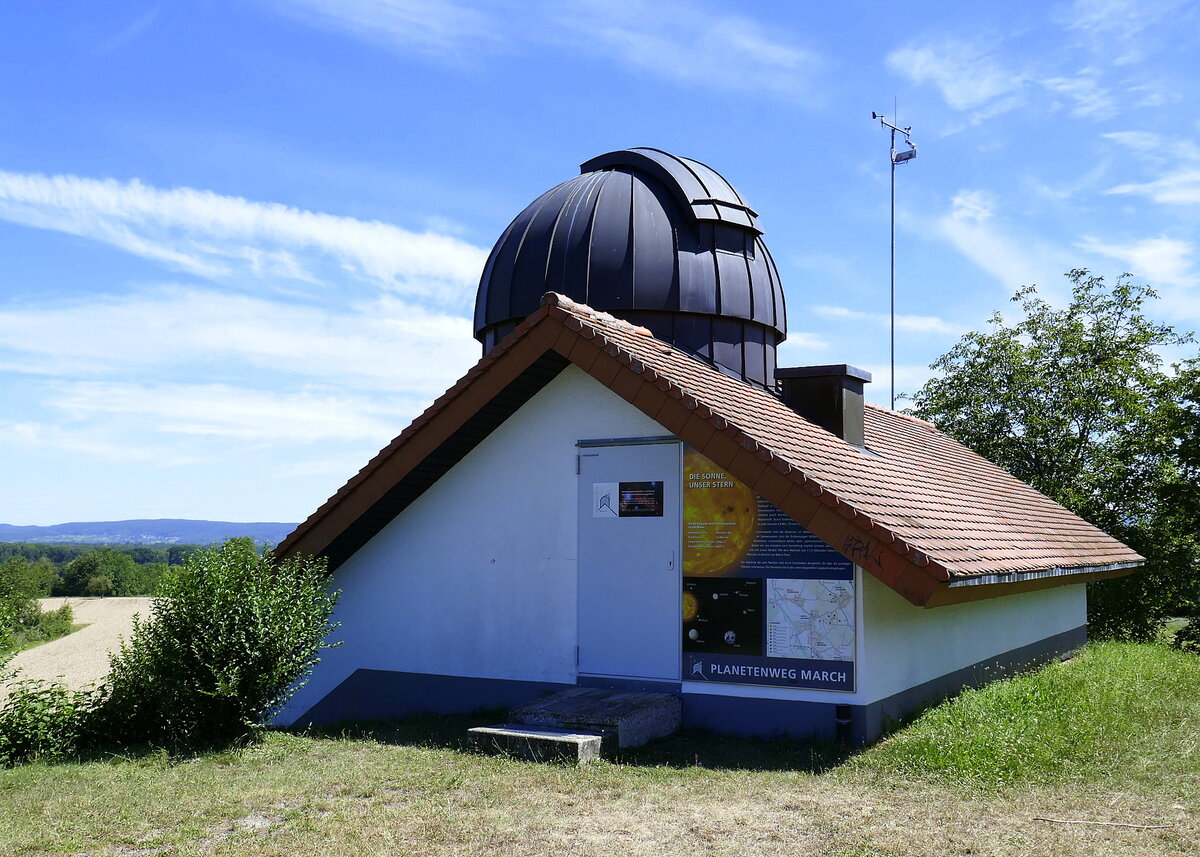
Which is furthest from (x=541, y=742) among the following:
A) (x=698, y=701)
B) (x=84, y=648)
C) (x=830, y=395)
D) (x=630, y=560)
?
(x=84, y=648)

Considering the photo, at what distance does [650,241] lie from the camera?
14.7 metres

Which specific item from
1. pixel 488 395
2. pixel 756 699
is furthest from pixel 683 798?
pixel 488 395

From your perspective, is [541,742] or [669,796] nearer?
[669,796]

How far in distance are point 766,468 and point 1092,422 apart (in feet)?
68.4

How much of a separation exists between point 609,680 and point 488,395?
11.2ft

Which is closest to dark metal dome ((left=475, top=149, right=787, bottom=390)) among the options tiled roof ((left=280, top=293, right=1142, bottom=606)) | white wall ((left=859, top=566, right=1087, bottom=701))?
tiled roof ((left=280, top=293, right=1142, bottom=606))

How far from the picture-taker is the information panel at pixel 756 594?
10180mm

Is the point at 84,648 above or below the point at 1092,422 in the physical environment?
below

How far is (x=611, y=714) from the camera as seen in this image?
983cm

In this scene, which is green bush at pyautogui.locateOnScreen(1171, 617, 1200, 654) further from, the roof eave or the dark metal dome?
the dark metal dome

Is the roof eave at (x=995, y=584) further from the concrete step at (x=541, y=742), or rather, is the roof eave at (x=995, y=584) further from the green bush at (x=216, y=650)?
the green bush at (x=216, y=650)

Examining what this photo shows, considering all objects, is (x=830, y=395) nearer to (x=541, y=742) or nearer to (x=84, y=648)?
(x=541, y=742)

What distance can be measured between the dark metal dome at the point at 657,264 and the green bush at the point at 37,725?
756cm

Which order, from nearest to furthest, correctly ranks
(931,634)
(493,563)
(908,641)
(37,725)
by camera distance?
(37,725) → (908,641) → (931,634) → (493,563)
